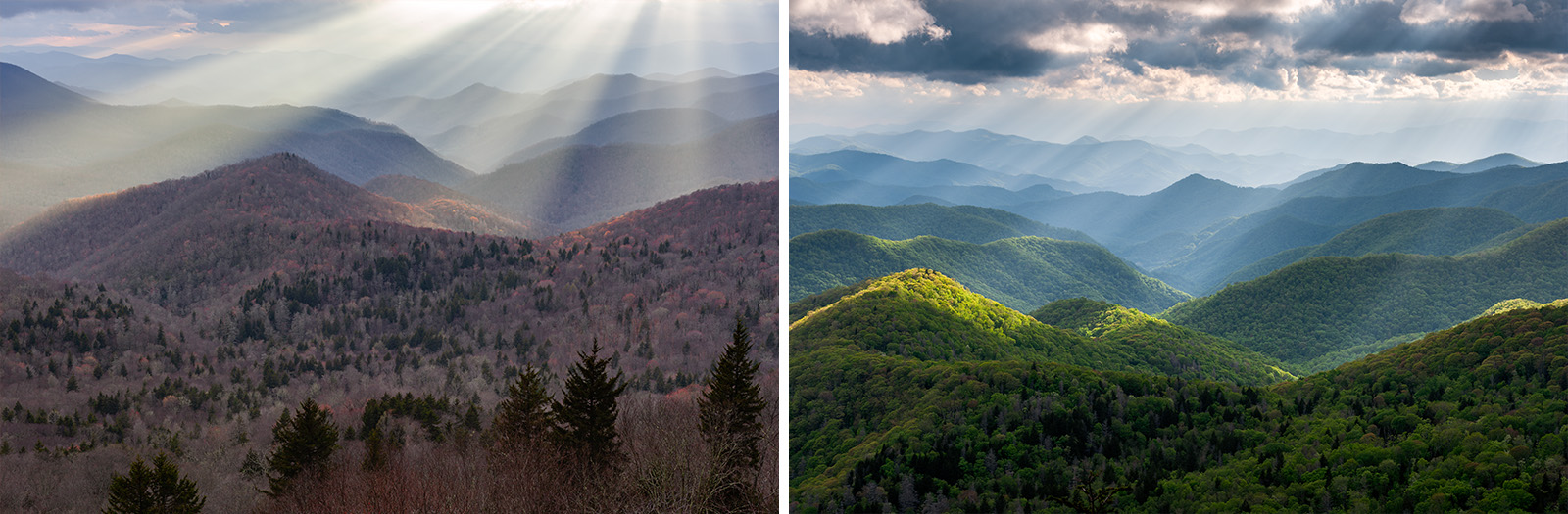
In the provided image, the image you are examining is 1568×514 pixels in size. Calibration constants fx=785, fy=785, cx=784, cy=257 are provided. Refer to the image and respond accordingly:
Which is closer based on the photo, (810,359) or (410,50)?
(810,359)

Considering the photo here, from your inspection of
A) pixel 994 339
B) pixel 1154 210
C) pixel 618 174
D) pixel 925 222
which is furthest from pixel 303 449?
pixel 618 174

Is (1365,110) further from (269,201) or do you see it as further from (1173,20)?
(269,201)

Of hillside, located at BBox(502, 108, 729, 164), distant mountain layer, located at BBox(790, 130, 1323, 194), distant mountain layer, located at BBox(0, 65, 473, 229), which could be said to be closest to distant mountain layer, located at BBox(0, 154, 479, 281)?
distant mountain layer, located at BBox(0, 65, 473, 229)

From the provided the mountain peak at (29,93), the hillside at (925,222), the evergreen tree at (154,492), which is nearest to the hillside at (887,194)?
the hillside at (925,222)

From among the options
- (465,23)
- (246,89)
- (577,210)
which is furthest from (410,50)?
(577,210)

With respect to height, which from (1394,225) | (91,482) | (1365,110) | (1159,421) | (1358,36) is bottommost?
(91,482)

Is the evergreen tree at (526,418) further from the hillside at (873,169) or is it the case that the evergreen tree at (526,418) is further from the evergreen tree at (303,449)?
the hillside at (873,169)

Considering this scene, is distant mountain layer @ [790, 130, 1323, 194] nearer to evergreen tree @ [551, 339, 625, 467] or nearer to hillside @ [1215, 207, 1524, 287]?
hillside @ [1215, 207, 1524, 287]
